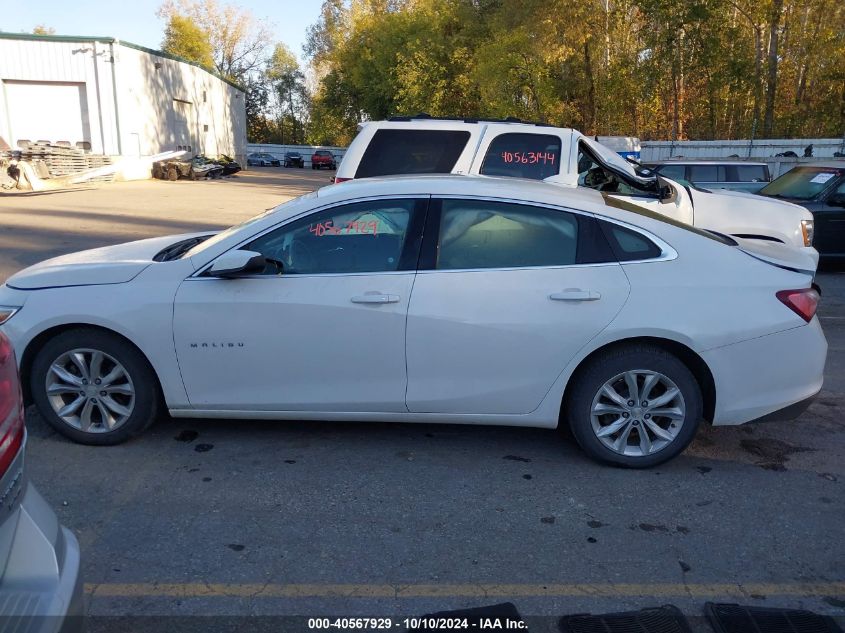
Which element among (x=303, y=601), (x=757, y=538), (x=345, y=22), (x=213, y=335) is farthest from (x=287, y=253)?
(x=345, y=22)

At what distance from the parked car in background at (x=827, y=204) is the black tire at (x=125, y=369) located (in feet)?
31.8

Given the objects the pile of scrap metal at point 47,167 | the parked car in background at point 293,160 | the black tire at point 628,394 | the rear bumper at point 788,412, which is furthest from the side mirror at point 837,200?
the parked car in background at point 293,160

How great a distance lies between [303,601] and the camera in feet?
9.78

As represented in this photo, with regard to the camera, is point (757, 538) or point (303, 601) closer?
point (303, 601)

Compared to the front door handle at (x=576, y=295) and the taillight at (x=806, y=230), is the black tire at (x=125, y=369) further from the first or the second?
the taillight at (x=806, y=230)

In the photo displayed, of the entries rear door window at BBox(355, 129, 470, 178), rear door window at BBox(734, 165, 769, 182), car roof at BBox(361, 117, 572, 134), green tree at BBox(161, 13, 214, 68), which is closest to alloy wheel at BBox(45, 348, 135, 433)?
rear door window at BBox(355, 129, 470, 178)

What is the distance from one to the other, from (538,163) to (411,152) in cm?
144

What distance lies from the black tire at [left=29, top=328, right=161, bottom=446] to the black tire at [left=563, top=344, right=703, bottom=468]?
8.30ft

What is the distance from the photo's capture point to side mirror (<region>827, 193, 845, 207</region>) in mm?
10391

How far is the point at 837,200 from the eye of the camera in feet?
34.2

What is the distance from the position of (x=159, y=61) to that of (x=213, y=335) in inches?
1485

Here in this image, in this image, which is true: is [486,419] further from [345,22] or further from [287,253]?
[345,22]

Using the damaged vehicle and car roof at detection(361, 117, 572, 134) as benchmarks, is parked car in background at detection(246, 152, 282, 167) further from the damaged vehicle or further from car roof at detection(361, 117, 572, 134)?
car roof at detection(361, 117, 572, 134)

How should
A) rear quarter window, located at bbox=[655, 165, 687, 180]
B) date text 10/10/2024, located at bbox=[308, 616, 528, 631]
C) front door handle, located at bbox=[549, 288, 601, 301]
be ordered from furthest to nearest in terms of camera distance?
rear quarter window, located at bbox=[655, 165, 687, 180] → front door handle, located at bbox=[549, 288, 601, 301] → date text 10/10/2024, located at bbox=[308, 616, 528, 631]
